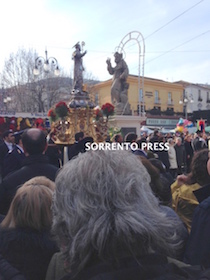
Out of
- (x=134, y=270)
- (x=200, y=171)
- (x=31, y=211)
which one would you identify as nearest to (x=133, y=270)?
(x=134, y=270)

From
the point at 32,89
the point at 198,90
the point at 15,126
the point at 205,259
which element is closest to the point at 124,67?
the point at 15,126

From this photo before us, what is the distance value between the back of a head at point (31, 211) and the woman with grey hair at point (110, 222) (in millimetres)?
588

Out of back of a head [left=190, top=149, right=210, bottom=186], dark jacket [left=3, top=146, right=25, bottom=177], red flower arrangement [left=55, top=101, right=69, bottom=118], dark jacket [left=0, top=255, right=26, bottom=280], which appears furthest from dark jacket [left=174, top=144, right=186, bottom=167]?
dark jacket [left=0, top=255, right=26, bottom=280]

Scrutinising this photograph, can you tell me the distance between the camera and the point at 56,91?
32.0m

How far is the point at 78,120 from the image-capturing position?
10.1m

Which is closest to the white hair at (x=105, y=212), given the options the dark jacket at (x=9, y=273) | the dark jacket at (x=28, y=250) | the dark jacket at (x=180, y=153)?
the dark jacket at (x=9, y=273)

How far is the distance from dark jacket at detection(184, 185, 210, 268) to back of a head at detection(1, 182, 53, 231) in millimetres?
877

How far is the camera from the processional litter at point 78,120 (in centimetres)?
941

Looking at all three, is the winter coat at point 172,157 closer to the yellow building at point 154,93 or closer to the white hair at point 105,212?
the white hair at point 105,212

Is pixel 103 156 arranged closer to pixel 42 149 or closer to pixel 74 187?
pixel 74 187

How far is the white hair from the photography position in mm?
1081

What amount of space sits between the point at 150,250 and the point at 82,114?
30.4ft

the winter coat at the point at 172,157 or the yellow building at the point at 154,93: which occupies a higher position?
the yellow building at the point at 154,93

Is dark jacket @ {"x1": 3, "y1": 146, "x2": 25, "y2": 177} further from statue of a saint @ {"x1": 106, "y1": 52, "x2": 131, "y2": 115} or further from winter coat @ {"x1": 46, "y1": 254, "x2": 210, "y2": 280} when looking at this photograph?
statue of a saint @ {"x1": 106, "y1": 52, "x2": 131, "y2": 115}
